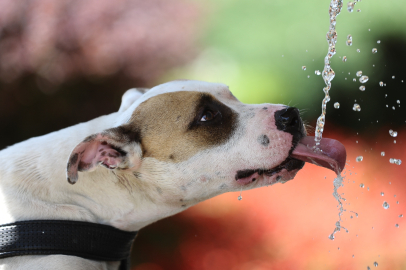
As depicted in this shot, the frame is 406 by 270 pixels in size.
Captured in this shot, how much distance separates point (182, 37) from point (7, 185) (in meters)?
2.57

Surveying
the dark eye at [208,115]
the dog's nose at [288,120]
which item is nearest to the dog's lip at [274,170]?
the dog's nose at [288,120]

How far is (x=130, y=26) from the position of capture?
373 cm

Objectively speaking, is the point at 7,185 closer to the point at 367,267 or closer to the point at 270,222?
the point at 270,222

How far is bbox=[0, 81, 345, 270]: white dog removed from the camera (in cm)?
174

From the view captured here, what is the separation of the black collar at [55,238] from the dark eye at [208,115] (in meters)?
0.68

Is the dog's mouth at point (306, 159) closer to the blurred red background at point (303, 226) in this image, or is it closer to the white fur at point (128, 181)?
the white fur at point (128, 181)

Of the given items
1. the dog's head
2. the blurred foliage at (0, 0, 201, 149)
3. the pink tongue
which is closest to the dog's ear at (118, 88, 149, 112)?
the dog's head

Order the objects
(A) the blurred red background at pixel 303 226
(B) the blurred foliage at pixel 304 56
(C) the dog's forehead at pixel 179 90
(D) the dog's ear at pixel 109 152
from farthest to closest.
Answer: (B) the blurred foliage at pixel 304 56 < (A) the blurred red background at pixel 303 226 < (C) the dog's forehead at pixel 179 90 < (D) the dog's ear at pixel 109 152

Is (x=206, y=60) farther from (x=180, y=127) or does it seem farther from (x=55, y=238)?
(x=55, y=238)

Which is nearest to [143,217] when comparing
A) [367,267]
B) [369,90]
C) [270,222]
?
[270,222]

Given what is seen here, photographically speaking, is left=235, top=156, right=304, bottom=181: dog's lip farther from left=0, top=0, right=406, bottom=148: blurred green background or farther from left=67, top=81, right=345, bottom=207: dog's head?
left=0, top=0, right=406, bottom=148: blurred green background

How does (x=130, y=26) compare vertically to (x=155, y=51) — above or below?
above

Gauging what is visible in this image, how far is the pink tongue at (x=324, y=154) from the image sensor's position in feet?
5.67

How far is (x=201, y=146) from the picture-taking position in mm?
1799
